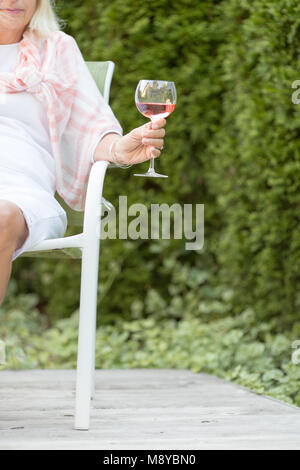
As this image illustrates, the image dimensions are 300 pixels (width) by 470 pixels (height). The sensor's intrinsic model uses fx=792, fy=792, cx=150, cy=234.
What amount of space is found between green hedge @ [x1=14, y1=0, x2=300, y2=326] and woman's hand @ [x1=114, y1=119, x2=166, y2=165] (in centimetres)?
123

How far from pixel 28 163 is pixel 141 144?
1.12ft

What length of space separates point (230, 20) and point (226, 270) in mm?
1252

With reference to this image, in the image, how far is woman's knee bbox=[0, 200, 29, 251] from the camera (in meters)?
2.02

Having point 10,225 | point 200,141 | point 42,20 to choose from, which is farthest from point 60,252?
point 200,141

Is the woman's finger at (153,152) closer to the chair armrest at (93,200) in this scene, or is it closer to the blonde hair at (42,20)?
the chair armrest at (93,200)

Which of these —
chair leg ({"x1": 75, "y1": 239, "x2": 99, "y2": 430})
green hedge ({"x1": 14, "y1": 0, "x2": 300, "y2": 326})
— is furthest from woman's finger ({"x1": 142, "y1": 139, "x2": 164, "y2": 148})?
green hedge ({"x1": 14, "y1": 0, "x2": 300, "y2": 326})

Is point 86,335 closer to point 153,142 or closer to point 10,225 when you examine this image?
point 10,225

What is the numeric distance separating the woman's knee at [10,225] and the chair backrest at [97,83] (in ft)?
2.32

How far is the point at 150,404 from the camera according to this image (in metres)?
2.64

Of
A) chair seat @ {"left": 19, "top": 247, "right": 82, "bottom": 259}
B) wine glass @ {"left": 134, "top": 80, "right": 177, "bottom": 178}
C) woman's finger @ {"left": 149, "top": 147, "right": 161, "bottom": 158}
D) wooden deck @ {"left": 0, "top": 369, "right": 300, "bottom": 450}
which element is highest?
wine glass @ {"left": 134, "top": 80, "right": 177, "bottom": 178}

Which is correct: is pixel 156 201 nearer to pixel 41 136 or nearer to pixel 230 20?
pixel 230 20

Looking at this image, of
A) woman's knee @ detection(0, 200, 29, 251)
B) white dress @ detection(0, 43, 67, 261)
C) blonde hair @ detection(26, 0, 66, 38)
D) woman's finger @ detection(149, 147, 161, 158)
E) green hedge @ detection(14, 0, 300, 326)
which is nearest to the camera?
woman's knee @ detection(0, 200, 29, 251)

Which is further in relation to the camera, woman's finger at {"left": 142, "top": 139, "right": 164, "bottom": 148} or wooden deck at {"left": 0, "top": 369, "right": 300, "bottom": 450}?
woman's finger at {"left": 142, "top": 139, "right": 164, "bottom": 148}

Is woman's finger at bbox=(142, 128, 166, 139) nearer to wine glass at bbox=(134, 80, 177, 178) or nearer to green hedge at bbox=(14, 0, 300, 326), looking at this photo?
wine glass at bbox=(134, 80, 177, 178)
